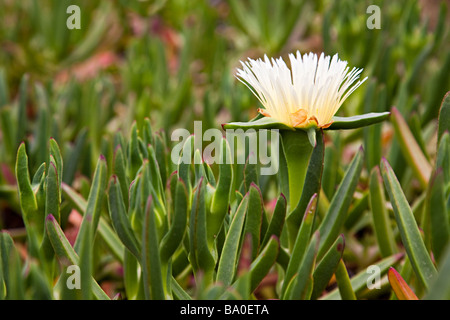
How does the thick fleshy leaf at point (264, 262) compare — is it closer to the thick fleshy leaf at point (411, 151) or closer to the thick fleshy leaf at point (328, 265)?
the thick fleshy leaf at point (328, 265)

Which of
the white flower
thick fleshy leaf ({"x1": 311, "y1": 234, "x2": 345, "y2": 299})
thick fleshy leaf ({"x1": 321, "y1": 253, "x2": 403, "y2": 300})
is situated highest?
the white flower

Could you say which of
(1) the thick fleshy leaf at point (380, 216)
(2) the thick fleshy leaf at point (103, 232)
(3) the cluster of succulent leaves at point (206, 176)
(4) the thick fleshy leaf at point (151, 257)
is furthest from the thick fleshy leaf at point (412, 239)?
(2) the thick fleshy leaf at point (103, 232)

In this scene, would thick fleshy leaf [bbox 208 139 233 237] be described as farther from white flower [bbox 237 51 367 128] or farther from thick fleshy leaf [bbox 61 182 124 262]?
thick fleshy leaf [bbox 61 182 124 262]

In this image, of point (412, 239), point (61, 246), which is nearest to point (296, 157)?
point (412, 239)

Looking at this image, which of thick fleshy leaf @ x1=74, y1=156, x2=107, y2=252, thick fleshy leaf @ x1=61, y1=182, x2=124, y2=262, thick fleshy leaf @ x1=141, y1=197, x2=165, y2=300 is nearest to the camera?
thick fleshy leaf @ x1=141, y1=197, x2=165, y2=300

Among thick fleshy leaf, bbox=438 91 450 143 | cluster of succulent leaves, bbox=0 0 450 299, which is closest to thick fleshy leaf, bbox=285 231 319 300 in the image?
cluster of succulent leaves, bbox=0 0 450 299

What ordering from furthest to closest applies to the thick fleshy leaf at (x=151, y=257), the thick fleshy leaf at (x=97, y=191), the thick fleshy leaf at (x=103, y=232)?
the thick fleshy leaf at (x=103, y=232)
the thick fleshy leaf at (x=97, y=191)
the thick fleshy leaf at (x=151, y=257)
